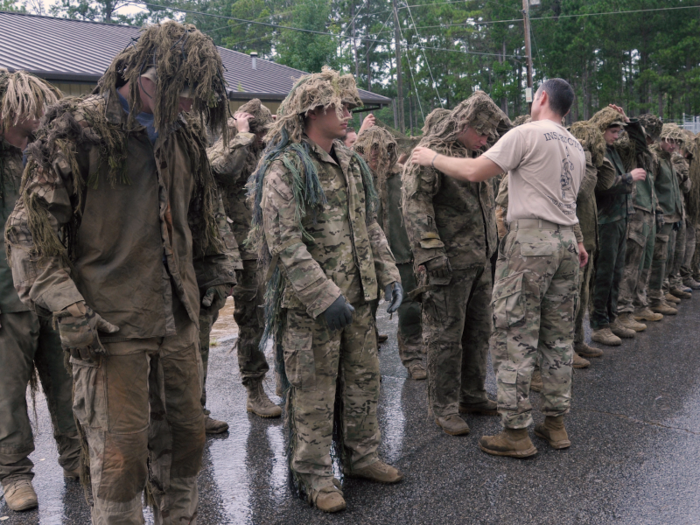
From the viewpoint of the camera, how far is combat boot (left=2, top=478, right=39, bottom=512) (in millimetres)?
3529

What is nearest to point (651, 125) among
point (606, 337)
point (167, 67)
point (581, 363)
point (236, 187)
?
point (606, 337)

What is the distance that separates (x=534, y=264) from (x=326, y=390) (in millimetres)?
1535

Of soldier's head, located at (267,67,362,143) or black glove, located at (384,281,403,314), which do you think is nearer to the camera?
soldier's head, located at (267,67,362,143)

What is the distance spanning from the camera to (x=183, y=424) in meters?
2.85

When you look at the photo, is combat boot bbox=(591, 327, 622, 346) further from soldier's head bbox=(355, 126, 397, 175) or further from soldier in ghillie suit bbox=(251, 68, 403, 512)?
soldier in ghillie suit bbox=(251, 68, 403, 512)

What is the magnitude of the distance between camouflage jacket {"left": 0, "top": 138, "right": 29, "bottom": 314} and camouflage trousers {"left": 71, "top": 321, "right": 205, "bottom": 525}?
47.4 inches

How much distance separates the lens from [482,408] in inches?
189

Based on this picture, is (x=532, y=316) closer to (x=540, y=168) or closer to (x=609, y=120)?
(x=540, y=168)

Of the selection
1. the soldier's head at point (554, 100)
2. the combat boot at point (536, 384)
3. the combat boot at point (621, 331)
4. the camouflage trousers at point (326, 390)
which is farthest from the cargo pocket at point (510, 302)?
the combat boot at point (621, 331)

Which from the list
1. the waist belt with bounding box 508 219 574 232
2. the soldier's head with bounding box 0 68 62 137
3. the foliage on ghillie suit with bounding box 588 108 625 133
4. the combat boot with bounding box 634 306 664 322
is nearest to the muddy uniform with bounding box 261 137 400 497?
the waist belt with bounding box 508 219 574 232

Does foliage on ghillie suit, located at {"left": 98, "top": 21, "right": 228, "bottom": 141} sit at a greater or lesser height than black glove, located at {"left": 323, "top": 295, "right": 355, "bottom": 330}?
greater

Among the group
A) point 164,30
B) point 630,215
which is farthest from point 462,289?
point 630,215

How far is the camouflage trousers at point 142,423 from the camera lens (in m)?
2.59

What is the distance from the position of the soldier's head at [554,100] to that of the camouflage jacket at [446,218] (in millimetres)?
597
